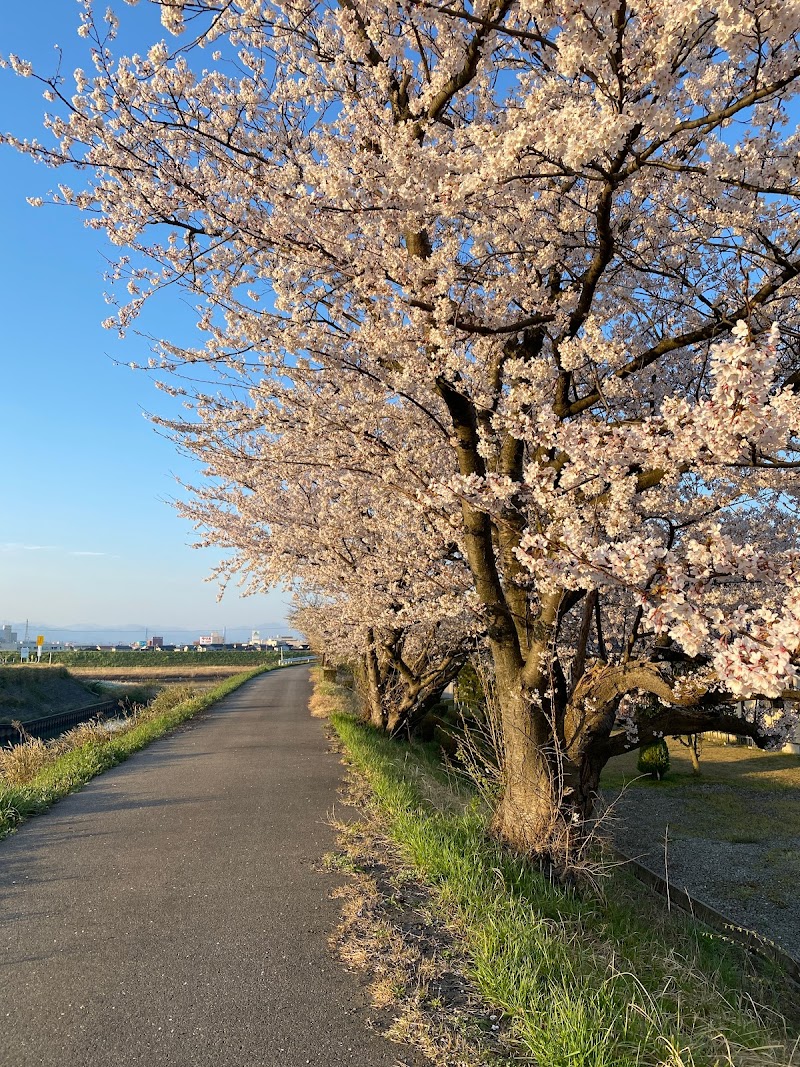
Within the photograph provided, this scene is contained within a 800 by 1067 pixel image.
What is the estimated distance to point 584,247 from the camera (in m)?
5.46

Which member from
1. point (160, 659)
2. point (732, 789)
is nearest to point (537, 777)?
point (732, 789)

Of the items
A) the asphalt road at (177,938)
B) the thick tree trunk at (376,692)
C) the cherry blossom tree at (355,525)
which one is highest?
the cherry blossom tree at (355,525)

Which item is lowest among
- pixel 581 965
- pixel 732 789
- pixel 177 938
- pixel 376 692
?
pixel 732 789

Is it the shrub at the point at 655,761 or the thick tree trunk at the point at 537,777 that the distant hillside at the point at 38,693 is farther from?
the thick tree trunk at the point at 537,777

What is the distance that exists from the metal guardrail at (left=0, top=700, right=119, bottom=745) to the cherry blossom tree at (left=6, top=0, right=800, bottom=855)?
1938 centimetres

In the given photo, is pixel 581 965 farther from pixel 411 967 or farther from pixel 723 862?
pixel 723 862

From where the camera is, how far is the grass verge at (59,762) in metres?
7.34

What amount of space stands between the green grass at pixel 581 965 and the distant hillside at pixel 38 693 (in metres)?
26.6

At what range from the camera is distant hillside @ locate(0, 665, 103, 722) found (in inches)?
1127

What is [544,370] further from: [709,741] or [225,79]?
[709,741]

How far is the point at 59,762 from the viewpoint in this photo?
10695mm

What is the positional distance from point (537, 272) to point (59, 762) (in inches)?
395

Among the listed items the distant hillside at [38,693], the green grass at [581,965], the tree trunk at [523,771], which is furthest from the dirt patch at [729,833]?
the distant hillside at [38,693]

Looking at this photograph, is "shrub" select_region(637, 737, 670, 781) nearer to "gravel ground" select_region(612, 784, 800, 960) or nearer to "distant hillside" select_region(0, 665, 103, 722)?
"gravel ground" select_region(612, 784, 800, 960)
